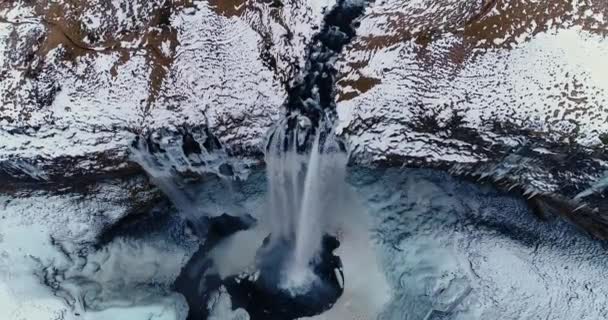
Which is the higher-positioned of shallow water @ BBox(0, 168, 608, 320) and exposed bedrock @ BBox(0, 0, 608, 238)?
exposed bedrock @ BBox(0, 0, 608, 238)

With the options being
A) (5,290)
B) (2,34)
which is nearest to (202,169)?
(5,290)

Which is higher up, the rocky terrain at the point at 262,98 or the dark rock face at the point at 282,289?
the rocky terrain at the point at 262,98

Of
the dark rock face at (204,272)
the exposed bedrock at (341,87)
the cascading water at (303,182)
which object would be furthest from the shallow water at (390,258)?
the exposed bedrock at (341,87)

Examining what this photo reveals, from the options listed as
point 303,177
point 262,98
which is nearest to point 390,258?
point 303,177

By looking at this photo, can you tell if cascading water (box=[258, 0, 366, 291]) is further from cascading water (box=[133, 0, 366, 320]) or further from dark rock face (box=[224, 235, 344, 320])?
dark rock face (box=[224, 235, 344, 320])

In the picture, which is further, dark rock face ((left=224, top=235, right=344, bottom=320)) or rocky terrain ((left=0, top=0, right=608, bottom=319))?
rocky terrain ((left=0, top=0, right=608, bottom=319))

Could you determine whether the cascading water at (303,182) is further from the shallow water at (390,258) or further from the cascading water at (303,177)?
the shallow water at (390,258)

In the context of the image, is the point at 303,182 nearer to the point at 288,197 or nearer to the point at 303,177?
the point at 303,177

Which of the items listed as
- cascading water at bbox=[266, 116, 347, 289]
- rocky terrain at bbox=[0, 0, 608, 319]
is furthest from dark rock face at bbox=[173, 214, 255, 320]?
cascading water at bbox=[266, 116, 347, 289]
